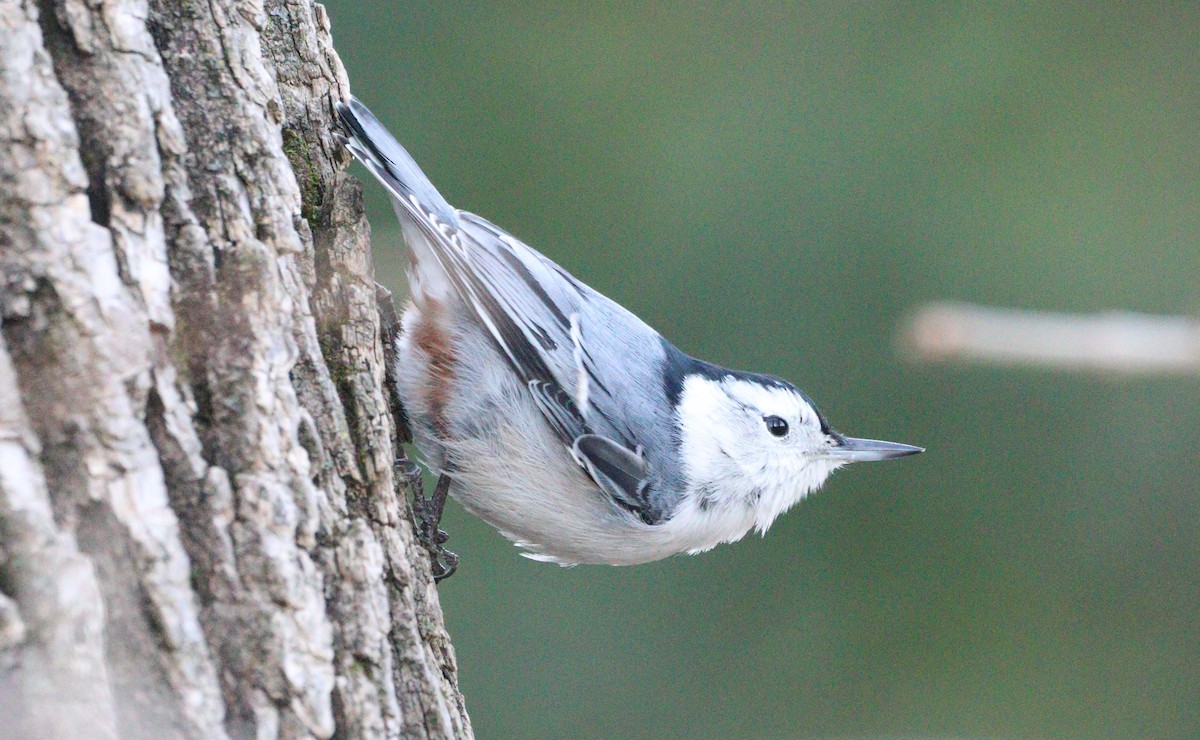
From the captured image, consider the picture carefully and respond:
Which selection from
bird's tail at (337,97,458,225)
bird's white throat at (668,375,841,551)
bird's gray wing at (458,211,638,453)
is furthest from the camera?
bird's white throat at (668,375,841,551)

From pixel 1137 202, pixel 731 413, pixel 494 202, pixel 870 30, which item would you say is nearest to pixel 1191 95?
pixel 1137 202

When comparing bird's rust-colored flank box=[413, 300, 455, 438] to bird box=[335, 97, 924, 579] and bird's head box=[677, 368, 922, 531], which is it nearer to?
bird box=[335, 97, 924, 579]

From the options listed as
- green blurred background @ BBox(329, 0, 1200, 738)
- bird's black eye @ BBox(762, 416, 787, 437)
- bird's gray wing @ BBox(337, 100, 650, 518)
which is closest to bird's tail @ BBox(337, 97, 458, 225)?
bird's gray wing @ BBox(337, 100, 650, 518)

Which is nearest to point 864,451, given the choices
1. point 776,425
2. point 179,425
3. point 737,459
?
point 776,425

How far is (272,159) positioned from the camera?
1339 millimetres

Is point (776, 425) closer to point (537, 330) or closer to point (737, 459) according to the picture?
point (737, 459)

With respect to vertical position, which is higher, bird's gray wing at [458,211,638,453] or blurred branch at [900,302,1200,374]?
bird's gray wing at [458,211,638,453]

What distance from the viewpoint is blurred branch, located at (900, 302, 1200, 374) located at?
221 cm

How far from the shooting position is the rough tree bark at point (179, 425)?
1025 millimetres

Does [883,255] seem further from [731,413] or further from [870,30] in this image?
[731,413]

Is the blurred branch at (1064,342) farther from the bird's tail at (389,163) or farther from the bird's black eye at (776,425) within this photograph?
the bird's tail at (389,163)

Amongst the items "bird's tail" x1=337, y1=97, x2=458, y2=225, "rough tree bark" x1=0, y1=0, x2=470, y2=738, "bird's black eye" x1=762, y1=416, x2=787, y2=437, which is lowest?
"rough tree bark" x1=0, y1=0, x2=470, y2=738

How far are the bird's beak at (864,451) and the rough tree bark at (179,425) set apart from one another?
48.2 inches

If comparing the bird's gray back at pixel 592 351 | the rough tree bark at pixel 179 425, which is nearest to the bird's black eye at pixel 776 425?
the bird's gray back at pixel 592 351
